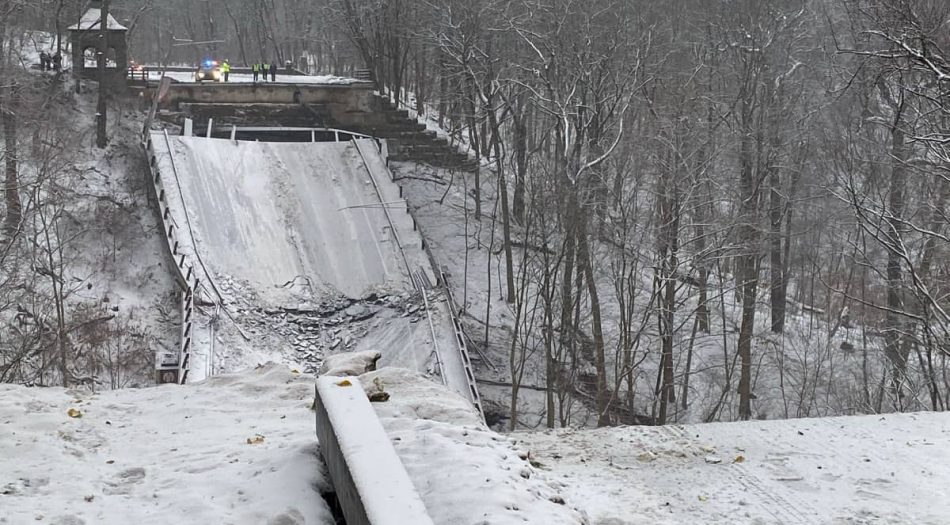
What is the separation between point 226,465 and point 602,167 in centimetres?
1614

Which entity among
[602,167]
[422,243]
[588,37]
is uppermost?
[588,37]

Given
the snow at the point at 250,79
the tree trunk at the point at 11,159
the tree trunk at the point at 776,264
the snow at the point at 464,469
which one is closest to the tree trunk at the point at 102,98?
the snow at the point at 250,79

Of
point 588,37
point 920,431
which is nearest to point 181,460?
point 920,431

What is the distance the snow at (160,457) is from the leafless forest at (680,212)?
1000cm

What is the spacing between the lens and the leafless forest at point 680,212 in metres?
20.8

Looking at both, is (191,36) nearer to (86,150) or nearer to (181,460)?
(86,150)

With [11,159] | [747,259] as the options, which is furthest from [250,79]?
[747,259]

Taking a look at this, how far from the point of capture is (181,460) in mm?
7922

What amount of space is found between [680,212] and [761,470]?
11196 millimetres

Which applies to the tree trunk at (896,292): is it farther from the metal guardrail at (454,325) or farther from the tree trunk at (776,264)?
the metal guardrail at (454,325)

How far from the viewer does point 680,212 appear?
1959 centimetres

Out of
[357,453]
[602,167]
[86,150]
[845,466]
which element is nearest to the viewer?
[357,453]

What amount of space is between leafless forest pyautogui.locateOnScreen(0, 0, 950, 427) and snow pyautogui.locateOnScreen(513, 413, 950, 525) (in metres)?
6.22

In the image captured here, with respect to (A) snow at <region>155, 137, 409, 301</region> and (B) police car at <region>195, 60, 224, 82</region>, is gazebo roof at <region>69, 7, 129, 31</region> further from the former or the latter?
(A) snow at <region>155, 137, 409, 301</region>
